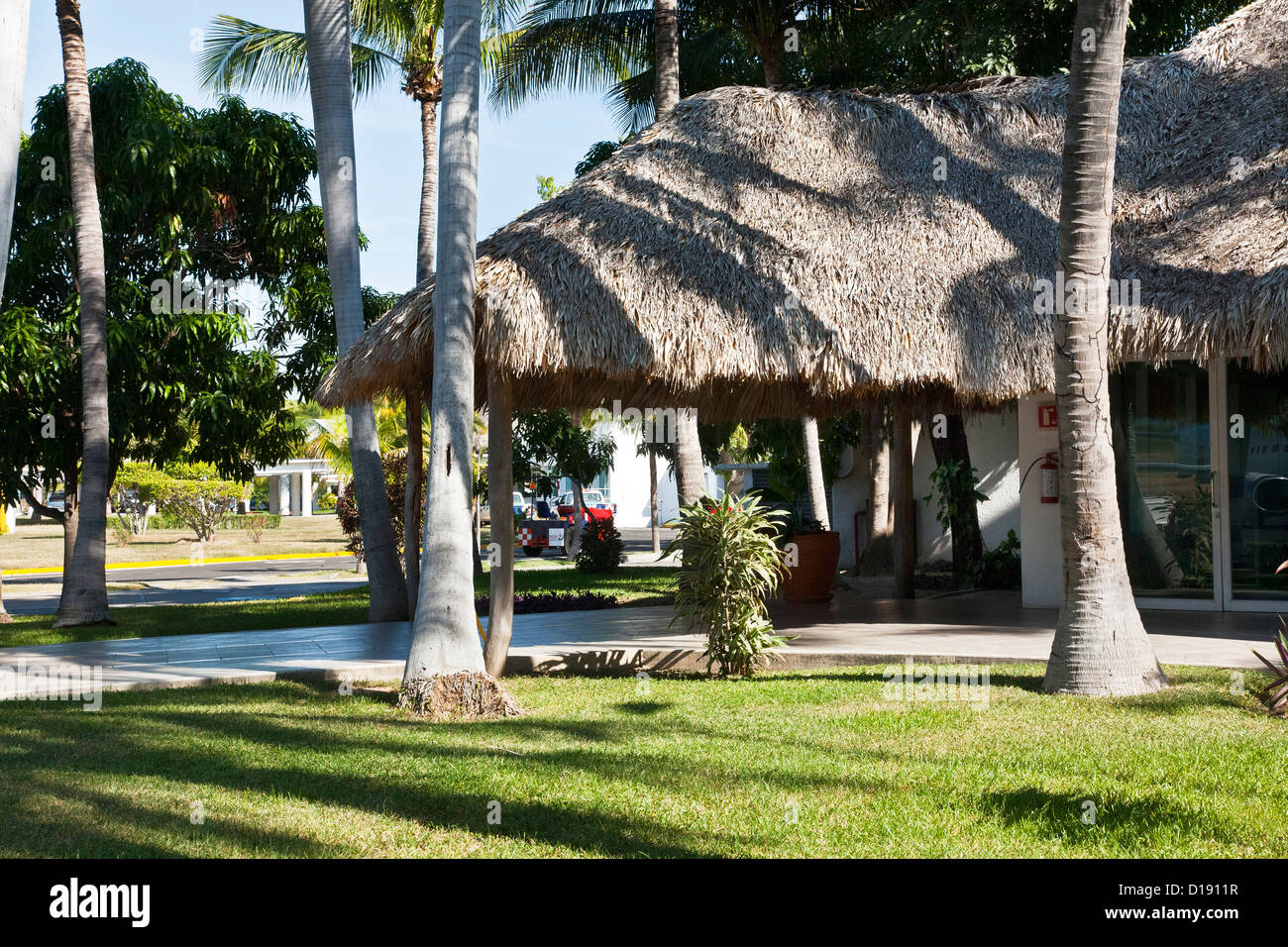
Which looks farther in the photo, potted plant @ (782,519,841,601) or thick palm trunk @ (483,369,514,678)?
potted plant @ (782,519,841,601)

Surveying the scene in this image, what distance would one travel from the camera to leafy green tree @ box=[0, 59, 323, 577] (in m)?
14.1

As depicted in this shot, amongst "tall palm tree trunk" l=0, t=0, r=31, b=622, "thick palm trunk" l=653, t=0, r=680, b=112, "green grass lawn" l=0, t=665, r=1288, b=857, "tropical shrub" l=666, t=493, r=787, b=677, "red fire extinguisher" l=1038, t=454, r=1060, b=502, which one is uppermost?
"thick palm trunk" l=653, t=0, r=680, b=112

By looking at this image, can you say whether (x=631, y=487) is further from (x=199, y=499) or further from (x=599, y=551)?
(x=599, y=551)

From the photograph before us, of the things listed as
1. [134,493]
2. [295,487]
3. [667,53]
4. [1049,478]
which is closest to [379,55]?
[667,53]

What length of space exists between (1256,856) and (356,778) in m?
4.14

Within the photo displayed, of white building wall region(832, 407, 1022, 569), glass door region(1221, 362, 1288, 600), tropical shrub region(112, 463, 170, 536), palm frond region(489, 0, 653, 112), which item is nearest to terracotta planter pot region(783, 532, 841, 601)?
white building wall region(832, 407, 1022, 569)

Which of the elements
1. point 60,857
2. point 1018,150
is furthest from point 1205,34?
point 60,857

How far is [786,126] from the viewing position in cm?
1108

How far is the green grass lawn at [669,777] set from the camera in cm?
461

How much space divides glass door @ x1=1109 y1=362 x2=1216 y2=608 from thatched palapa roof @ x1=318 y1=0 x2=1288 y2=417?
6.95 ft

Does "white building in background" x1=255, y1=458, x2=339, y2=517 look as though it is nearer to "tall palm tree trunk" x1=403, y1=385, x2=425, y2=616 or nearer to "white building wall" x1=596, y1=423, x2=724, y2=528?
"white building wall" x1=596, y1=423, x2=724, y2=528

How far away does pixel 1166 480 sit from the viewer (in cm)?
1141

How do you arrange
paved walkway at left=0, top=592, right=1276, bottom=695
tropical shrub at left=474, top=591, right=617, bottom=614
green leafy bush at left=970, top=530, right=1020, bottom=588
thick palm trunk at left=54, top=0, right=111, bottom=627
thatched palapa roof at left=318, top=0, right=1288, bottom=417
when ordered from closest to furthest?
1. thatched palapa roof at left=318, top=0, right=1288, bottom=417
2. paved walkway at left=0, top=592, right=1276, bottom=695
3. thick palm trunk at left=54, top=0, right=111, bottom=627
4. tropical shrub at left=474, top=591, right=617, bottom=614
5. green leafy bush at left=970, top=530, right=1020, bottom=588
